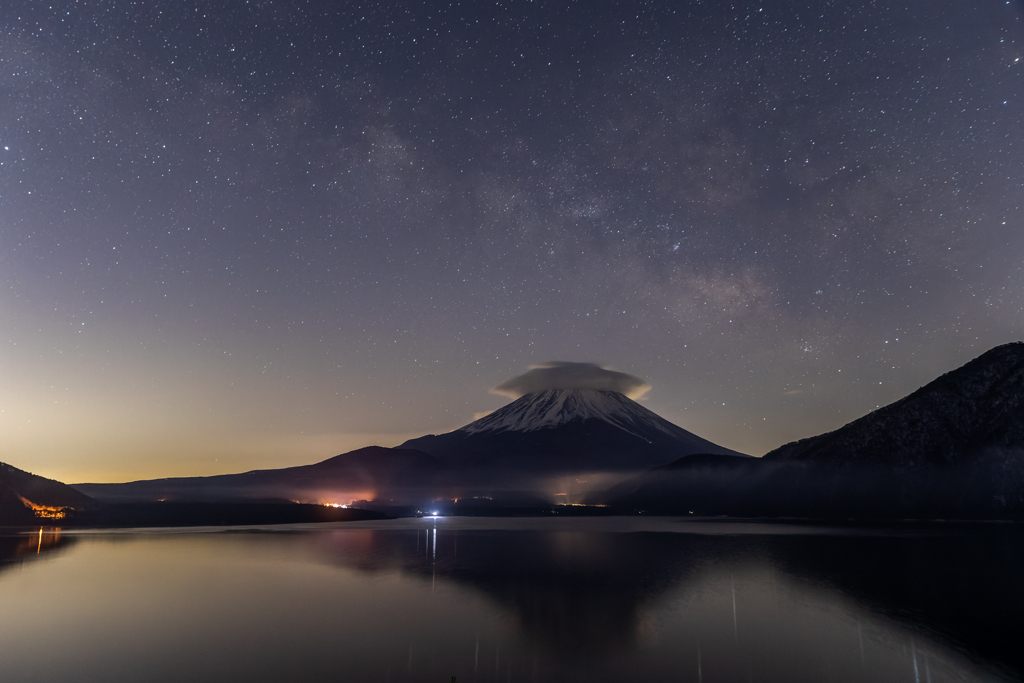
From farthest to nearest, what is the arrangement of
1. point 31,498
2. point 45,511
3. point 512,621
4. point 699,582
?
point 31,498, point 45,511, point 699,582, point 512,621

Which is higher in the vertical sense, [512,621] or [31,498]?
[512,621]

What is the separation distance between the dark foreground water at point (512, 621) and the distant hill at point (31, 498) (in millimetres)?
108340

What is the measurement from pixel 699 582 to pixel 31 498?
6411 inches

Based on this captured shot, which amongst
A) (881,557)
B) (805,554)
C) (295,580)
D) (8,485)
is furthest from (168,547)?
(8,485)

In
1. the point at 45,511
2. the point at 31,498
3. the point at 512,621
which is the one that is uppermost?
the point at 512,621

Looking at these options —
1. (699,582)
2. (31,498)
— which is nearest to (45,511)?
(31,498)

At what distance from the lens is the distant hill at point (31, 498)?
→ 445ft

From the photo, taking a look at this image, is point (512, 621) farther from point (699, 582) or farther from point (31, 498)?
point (31, 498)

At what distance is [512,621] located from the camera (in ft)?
87.3

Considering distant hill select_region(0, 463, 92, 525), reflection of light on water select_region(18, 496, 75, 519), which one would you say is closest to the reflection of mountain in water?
reflection of light on water select_region(18, 496, 75, 519)

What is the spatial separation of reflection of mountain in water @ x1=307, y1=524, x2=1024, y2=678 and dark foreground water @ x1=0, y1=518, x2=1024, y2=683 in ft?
0.62

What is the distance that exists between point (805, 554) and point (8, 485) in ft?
544

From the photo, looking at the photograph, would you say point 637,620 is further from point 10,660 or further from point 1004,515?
point 1004,515

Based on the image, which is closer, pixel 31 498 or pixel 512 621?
pixel 512 621
